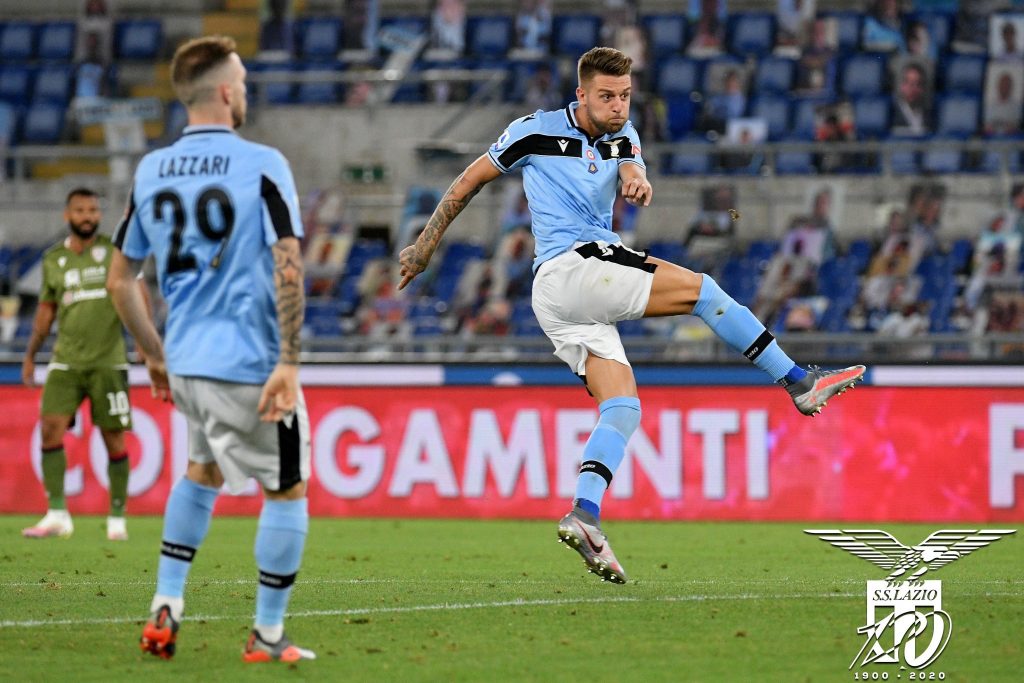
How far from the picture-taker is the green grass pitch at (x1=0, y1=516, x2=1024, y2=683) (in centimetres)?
535

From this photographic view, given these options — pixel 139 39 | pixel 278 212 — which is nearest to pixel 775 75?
pixel 139 39

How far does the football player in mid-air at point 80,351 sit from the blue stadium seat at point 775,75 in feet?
37.4

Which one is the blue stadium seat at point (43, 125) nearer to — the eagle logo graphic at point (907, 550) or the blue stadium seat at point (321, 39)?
the blue stadium seat at point (321, 39)

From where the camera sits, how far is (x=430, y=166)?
66.2 feet

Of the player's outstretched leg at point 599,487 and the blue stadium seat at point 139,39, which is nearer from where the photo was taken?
the player's outstretched leg at point 599,487

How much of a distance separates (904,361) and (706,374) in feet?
4.95

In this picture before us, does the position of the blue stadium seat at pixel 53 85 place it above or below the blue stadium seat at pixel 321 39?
below

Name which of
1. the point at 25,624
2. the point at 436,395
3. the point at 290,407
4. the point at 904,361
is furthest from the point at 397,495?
the point at 290,407

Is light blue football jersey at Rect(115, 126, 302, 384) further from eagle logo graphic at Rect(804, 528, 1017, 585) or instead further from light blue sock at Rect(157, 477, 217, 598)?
eagle logo graphic at Rect(804, 528, 1017, 585)

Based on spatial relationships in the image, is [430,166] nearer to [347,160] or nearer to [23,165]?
[347,160]

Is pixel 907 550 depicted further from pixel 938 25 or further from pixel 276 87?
pixel 276 87

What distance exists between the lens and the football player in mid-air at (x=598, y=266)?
23.8 ft

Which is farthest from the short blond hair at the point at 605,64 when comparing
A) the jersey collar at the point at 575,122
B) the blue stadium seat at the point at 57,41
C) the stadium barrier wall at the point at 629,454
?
the blue stadium seat at the point at 57,41

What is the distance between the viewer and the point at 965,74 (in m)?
20.5
